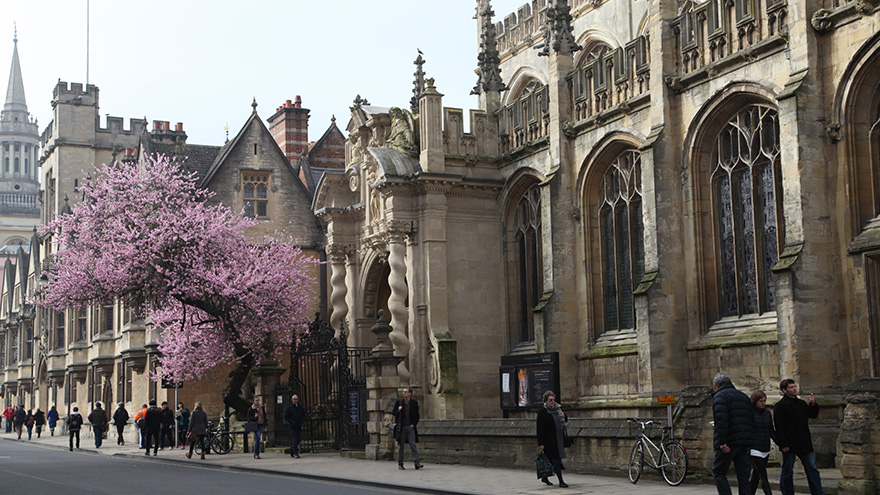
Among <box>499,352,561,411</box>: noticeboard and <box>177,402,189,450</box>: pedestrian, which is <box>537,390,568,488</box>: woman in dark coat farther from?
<box>177,402,189,450</box>: pedestrian

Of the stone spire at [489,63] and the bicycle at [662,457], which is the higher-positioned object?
the stone spire at [489,63]

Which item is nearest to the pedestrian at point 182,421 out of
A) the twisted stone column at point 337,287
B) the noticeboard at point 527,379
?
the twisted stone column at point 337,287

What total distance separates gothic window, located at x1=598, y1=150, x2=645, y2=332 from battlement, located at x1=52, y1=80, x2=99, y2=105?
124ft

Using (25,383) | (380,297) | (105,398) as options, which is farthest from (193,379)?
(25,383)

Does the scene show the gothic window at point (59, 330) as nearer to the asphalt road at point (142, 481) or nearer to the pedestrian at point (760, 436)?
the asphalt road at point (142, 481)

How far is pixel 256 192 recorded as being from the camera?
3916cm

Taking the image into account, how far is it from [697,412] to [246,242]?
19.8 m

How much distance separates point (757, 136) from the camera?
20.4 meters

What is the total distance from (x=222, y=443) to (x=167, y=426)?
4.10 metres

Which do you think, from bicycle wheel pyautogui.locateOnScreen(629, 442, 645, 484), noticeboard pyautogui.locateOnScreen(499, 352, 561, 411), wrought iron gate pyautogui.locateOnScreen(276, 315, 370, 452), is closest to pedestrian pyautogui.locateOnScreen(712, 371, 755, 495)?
bicycle wheel pyautogui.locateOnScreen(629, 442, 645, 484)

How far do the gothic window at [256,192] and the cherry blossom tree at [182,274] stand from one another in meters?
4.68

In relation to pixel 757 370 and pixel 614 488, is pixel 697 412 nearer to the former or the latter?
pixel 614 488

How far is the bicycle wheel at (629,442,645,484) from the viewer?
625 inches

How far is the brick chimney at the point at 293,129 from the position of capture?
1775 inches
